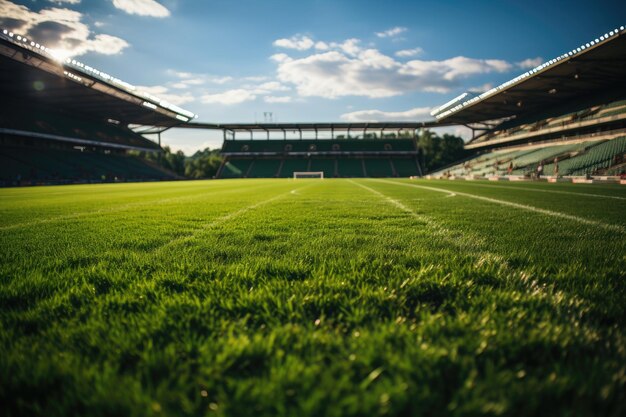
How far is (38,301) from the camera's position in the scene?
153 centimetres

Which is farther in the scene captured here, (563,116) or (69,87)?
(563,116)

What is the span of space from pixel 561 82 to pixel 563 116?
18.7 feet

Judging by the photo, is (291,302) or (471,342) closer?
(471,342)

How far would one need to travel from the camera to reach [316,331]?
3.88ft

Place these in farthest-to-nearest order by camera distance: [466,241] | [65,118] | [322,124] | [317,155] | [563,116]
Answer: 1. [317,155]
2. [322,124]
3. [65,118]
4. [563,116]
5. [466,241]

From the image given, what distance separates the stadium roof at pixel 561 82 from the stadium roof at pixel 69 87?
42.6 m

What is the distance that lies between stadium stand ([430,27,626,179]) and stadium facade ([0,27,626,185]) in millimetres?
119

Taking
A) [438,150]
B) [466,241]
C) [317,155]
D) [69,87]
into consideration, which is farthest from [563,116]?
[69,87]

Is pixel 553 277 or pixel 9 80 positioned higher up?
pixel 9 80

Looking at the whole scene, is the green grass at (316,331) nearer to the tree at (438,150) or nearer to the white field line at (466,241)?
the white field line at (466,241)

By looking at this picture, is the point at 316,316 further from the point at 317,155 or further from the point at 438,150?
the point at 438,150

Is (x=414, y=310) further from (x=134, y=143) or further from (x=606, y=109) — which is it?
(x=134, y=143)

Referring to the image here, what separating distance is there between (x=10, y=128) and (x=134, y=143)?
17.4 metres

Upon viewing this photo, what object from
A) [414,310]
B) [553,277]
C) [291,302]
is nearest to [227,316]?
[291,302]
